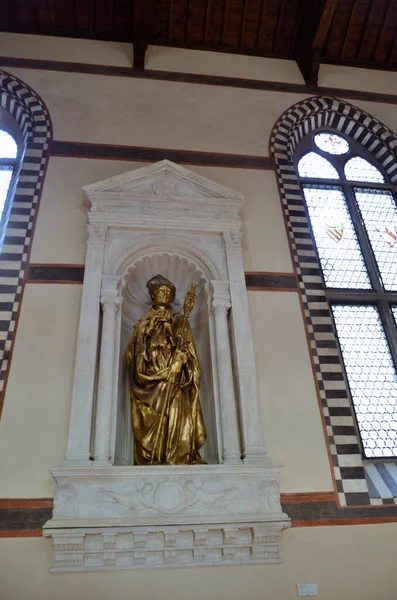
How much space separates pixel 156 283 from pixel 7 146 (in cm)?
298

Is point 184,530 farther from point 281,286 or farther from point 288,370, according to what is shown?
point 281,286

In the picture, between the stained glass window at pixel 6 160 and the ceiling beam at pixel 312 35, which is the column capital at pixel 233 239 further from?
the ceiling beam at pixel 312 35

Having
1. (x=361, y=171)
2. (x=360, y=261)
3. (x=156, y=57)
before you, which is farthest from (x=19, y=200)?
(x=361, y=171)

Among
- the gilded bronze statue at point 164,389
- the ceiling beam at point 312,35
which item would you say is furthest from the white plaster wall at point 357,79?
the gilded bronze statue at point 164,389

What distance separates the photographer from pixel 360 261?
19.9 feet

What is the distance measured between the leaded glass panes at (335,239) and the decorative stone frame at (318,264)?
30 centimetres

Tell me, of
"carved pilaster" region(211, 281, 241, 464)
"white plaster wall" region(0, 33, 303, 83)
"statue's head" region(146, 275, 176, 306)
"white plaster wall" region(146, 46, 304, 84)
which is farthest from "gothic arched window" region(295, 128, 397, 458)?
"statue's head" region(146, 275, 176, 306)

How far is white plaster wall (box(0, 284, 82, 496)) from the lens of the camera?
3955mm

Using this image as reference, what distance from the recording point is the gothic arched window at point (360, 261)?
5.04 metres

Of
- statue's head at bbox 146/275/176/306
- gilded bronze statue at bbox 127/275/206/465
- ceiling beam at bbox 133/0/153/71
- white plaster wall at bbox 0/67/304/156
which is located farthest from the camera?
ceiling beam at bbox 133/0/153/71

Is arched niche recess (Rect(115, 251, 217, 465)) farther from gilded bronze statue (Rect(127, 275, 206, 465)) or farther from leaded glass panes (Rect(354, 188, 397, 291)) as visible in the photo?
leaded glass panes (Rect(354, 188, 397, 291))

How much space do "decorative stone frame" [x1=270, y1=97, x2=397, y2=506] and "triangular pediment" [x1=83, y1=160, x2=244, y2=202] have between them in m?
0.91

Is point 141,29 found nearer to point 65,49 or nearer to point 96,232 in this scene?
point 65,49

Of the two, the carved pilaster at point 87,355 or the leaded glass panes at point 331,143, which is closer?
the carved pilaster at point 87,355
